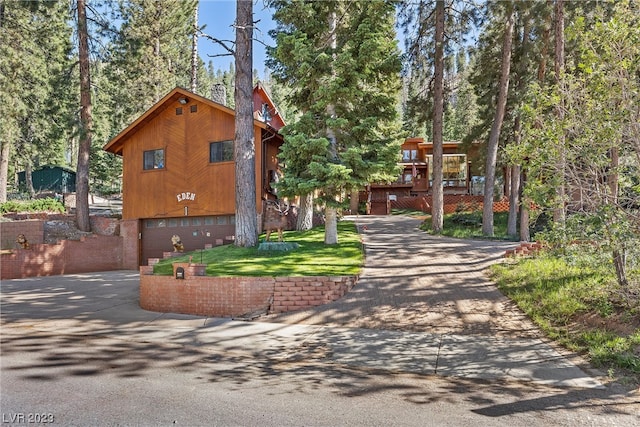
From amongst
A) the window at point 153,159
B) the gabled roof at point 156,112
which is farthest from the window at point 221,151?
the window at point 153,159

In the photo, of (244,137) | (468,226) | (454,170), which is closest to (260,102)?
(244,137)

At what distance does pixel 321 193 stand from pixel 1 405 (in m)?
9.96

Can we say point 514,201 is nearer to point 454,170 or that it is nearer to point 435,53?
point 435,53

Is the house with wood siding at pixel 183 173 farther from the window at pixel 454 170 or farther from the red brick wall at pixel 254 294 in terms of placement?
the window at pixel 454 170

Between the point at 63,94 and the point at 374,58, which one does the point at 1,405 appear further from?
the point at 63,94

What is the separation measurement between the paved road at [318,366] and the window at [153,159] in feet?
31.8

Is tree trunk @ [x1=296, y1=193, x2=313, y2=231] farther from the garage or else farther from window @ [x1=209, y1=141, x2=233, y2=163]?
window @ [x1=209, y1=141, x2=233, y2=163]

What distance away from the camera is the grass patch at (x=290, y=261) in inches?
390

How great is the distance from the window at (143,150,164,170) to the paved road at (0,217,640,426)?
9.70m

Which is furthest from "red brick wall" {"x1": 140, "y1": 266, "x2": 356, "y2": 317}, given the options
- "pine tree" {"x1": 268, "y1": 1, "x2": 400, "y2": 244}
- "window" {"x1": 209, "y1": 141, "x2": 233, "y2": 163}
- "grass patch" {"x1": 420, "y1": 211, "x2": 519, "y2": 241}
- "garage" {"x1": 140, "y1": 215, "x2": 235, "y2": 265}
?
"grass patch" {"x1": 420, "y1": 211, "x2": 519, "y2": 241}

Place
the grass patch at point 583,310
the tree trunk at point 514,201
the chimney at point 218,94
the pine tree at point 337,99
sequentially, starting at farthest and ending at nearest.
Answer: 1. the chimney at point 218,94
2. the tree trunk at point 514,201
3. the pine tree at point 337,99
4. the grass patch at point 583,310

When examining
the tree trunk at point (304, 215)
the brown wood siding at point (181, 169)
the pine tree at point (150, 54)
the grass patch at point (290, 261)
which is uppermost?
the pine tree at point (150, 54)

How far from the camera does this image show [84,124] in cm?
1855

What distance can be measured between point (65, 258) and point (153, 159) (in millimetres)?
5653
